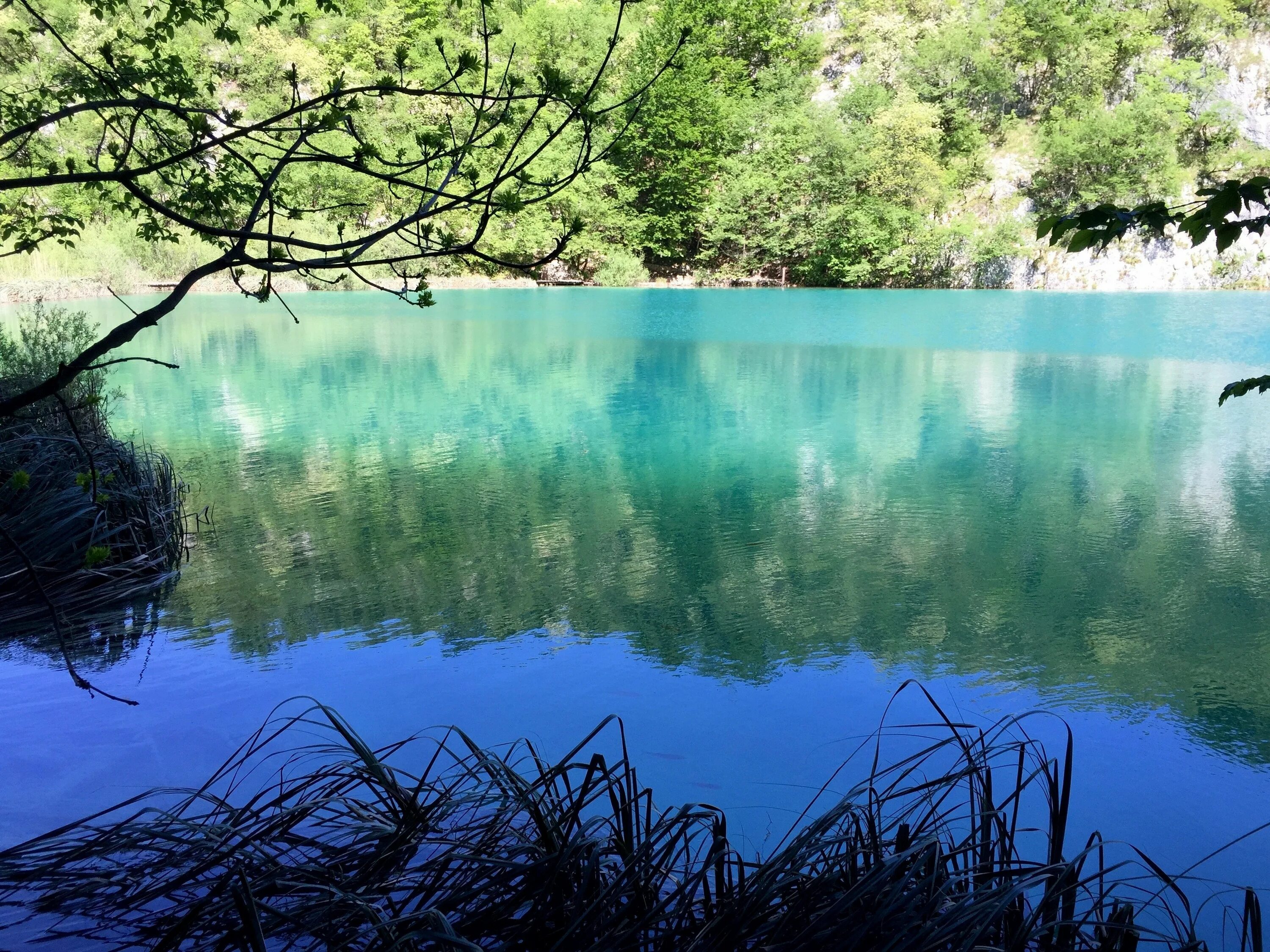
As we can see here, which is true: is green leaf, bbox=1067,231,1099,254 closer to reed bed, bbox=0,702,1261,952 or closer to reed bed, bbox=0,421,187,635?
reed bed, bbox=0,702,1261,952

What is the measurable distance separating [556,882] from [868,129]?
95.2 ft

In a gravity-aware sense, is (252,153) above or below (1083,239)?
above

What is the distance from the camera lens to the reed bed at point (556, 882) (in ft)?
4.70

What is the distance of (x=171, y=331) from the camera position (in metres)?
16.1

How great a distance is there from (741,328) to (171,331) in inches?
384

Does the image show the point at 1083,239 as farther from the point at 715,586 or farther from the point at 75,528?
the point at 75,528

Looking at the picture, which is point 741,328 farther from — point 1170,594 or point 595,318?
point 1170,594

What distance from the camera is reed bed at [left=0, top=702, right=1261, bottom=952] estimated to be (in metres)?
1.43

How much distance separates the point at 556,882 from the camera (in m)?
1.54

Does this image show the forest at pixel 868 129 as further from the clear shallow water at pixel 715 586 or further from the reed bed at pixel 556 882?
the reed bed at pixel 556 882

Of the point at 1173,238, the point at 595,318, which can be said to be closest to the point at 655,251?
the point at 595,318

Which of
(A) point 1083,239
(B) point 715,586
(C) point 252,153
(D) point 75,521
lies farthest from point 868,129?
(A) point 1083,239

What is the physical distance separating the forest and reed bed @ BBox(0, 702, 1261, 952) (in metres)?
25.4

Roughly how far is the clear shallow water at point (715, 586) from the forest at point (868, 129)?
62.9ft
